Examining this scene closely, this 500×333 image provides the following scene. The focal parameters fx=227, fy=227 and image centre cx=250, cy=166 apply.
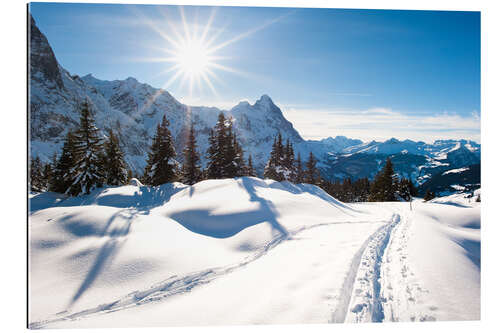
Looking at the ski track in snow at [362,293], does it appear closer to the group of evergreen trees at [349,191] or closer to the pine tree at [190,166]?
the pine tree at [190,166]

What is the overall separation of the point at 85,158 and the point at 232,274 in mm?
17579

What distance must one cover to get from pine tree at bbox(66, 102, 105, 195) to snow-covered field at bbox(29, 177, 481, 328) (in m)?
11.9

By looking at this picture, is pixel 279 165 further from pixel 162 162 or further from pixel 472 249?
pixel 472 249

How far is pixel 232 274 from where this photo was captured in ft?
19.2

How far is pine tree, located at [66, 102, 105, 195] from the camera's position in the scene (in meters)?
17.6

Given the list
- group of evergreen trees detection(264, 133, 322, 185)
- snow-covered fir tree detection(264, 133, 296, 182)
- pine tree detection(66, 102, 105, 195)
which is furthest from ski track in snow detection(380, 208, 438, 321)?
snow-covered fir tree detection(264, 133, 296, 182)

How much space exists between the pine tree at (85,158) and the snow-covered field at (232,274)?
39.0ft

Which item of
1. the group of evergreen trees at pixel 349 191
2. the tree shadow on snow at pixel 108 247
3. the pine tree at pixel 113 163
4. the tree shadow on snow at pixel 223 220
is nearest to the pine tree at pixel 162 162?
the pine tree at pixel 113 163

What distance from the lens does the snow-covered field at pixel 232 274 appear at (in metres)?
4.75

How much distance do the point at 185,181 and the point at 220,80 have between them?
18494mm
